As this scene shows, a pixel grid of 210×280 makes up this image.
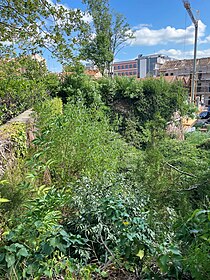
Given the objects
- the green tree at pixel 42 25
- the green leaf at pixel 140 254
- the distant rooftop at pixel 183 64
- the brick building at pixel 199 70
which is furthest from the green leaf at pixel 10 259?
the distant rooftop at pixel 183 64

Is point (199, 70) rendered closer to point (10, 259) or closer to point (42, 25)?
point (42, 25)

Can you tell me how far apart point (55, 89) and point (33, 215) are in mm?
5989

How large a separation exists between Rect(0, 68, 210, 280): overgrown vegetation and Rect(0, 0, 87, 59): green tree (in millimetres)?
938

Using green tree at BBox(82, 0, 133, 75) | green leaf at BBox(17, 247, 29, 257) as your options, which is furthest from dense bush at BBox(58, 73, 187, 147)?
green leaf at BBox(17, 247, 29, 257)

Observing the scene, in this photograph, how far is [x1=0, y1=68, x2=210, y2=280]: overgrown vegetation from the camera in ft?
3.94

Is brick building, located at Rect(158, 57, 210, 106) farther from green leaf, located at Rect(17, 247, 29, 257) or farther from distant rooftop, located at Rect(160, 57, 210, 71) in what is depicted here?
green leaf, located at Rect(17, 247, 29, 257)

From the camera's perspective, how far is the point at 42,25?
10.5 feet

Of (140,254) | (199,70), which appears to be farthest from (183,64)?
(140,254)

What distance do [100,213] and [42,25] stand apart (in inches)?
105

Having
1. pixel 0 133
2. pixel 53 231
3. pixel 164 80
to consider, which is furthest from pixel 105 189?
pixel 164 80

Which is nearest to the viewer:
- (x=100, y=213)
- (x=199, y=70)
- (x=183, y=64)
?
(x=100, y=213)

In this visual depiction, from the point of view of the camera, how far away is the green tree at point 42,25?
2.89 m

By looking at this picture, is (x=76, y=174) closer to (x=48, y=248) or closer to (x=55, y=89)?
(x=48, y=248)

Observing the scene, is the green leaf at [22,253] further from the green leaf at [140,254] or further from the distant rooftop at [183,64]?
the distant rooftop at [183,64]
